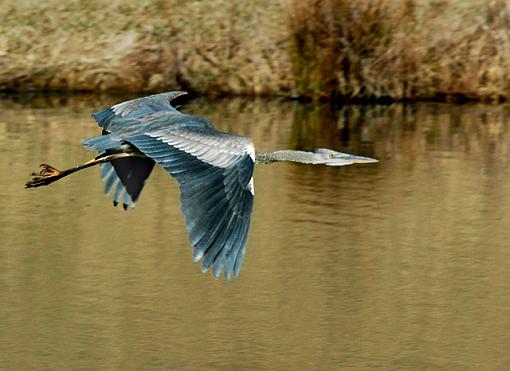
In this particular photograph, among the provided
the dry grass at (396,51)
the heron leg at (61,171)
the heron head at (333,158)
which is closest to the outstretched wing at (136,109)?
the heron leg at (61,171)

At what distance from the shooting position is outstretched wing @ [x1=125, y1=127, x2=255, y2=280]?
296 inches

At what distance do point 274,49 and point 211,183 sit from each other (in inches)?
359

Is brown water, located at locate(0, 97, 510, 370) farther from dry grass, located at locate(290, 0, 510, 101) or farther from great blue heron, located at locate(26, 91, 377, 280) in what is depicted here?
dry grass, located at locate(290, 0, 510, 101)

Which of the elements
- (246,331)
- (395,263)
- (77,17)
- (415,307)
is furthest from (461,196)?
(77,17)

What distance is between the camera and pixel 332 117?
619 inches

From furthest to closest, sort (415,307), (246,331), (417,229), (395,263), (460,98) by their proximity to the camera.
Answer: (460,98) < (417,229) < (395,263) < (415,307) < (246,331)

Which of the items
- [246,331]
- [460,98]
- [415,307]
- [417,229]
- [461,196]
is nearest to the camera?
[246,331]

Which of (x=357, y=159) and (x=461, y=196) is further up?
(x=357, y=159)

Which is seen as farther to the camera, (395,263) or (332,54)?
(332,54)

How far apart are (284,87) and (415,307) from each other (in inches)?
314

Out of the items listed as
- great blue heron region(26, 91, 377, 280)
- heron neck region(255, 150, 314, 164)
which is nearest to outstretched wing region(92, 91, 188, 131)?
great blue heron region(26, 91, 377, 280)

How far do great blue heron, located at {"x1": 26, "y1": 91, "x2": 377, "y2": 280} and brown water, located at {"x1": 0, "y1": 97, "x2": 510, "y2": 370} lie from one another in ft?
2.37

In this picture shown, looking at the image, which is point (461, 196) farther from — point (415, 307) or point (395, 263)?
point (415, 307)

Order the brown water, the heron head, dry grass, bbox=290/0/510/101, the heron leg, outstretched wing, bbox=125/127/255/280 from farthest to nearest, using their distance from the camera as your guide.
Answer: dry grass, bbox=290/0/510/101 → the heron head → the heron leg → the brown water → outstretched wing, bbox=125/127/255/280
